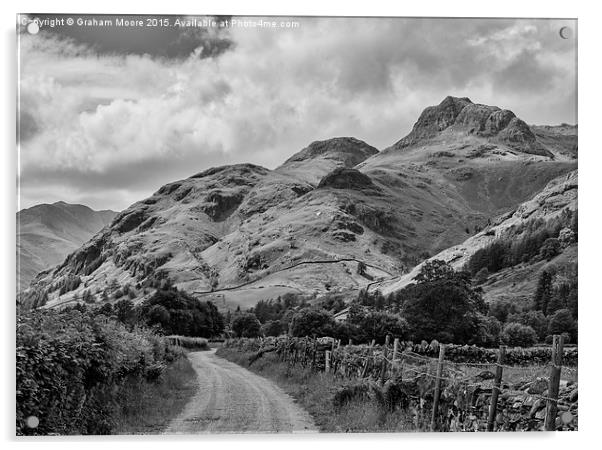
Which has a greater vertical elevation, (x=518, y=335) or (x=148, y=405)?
(x=518, y=335)

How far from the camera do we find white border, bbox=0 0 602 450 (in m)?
9.24

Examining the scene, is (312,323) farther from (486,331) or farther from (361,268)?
(486,331)

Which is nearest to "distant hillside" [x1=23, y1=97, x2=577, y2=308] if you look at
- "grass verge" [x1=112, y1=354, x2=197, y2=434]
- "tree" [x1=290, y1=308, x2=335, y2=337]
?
"tree" [x1=290, y1=308, x2=335, y2=337]

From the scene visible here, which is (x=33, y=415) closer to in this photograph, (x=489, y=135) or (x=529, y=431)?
(x=529, y=431)

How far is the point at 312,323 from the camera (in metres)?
24.8

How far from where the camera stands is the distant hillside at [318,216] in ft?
47.2

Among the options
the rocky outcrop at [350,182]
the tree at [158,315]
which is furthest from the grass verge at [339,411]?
the rocky outcrop at [350,182]

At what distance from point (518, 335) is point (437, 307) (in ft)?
17.6

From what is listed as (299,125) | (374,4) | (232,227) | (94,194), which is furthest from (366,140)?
(232,227)

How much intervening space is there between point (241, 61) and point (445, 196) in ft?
67.7

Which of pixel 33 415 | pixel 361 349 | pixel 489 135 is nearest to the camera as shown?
pixel 33 415

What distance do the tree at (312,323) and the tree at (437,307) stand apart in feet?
12.7

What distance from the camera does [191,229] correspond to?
20.2 meters
